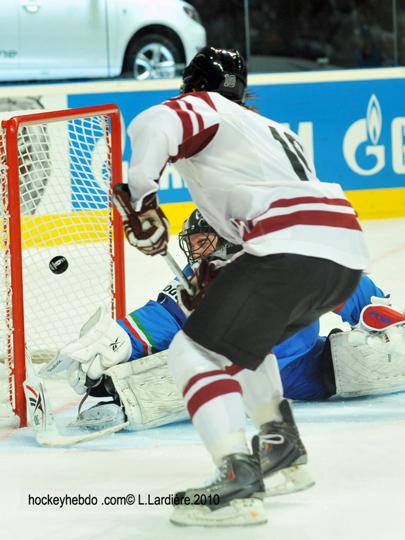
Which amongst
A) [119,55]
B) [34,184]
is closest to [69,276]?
[34,184]

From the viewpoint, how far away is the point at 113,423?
3480mm

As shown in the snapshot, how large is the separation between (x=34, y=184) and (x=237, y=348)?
1750 millimetres

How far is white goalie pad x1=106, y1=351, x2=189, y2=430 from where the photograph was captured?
348cm

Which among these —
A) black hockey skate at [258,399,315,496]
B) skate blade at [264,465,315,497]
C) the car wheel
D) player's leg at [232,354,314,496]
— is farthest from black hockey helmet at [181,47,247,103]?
→ the car wheel

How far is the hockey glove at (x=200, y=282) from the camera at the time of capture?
287 centimetres

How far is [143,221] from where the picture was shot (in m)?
2.71

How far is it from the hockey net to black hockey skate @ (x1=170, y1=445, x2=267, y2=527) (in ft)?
3.39

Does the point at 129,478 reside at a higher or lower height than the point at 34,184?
lower

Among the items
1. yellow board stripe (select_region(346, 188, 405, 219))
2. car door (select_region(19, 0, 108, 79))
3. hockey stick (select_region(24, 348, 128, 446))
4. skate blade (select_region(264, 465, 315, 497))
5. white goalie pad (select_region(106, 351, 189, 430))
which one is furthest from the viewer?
yellow board stripe (select_region(346, 188, 405, 219))

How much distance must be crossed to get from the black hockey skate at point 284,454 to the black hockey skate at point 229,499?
0.11 meters

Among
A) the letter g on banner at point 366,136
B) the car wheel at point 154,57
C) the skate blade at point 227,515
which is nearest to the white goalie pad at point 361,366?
the skate blade at point 227,515

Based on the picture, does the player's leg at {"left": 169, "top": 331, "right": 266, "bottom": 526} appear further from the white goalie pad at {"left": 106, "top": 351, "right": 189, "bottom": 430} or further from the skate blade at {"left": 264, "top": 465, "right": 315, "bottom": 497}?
the white goalie pad at {"left": 106, "top": 351, "right": 189, "bottom": 430}

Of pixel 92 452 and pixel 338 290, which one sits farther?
pixel 92 452

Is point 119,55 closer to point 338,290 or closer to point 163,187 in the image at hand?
point 163,187
